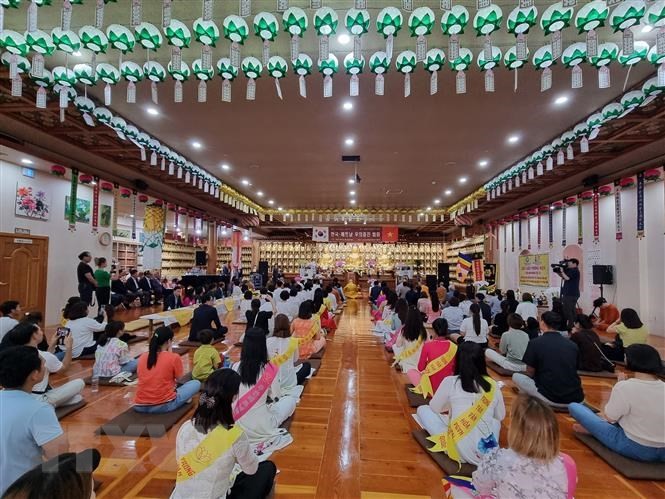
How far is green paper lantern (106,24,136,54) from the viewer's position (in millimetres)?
3422

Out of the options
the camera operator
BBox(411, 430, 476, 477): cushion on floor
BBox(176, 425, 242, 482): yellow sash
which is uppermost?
the camera operator

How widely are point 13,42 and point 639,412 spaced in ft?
20.7

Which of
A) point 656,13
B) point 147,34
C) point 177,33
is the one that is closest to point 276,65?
point 177,33

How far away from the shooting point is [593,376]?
4535mm

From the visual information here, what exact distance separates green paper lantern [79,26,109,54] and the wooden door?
→ 531cm

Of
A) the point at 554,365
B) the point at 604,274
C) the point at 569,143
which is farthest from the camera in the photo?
the point at 604,274

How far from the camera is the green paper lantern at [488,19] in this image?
3105 mm

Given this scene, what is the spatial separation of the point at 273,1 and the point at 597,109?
5247mm

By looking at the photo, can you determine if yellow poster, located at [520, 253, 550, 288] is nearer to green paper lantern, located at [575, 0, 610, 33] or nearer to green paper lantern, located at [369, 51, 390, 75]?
green paper lantern, located at [575, 0, 610, 33]

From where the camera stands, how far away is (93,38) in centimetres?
340

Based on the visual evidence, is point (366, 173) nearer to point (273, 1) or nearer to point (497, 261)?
point (273, 1)

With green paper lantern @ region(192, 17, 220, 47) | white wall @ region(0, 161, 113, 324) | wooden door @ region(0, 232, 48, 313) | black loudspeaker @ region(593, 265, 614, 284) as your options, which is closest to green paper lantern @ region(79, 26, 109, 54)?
green paper lantern @ region(192, 17, 220, 47)

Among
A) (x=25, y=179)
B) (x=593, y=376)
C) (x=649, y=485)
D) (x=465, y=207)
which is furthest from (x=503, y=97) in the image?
(x=25, y=179)

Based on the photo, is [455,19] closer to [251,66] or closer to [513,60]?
[513,60]
